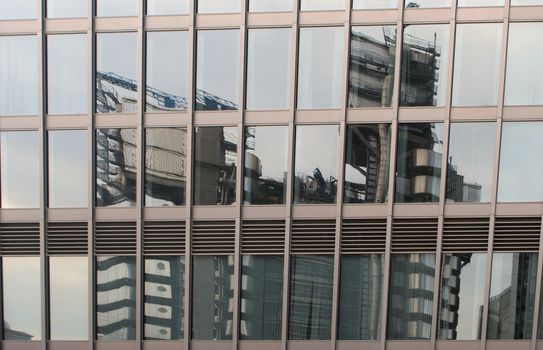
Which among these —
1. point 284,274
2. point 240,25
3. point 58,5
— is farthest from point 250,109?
point 58,5

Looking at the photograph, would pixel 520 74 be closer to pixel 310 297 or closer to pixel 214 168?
pixel 310 297

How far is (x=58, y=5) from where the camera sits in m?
13.8

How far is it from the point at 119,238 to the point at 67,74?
4.93 metres

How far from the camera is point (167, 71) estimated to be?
13.7 meters

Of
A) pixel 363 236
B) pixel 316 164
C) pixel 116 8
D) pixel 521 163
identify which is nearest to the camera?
pixel 521 163

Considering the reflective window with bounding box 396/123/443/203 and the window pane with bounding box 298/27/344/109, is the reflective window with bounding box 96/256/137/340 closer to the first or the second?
the window pane with bounding box 298/27/344/109

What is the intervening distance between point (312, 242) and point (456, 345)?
16.1ft

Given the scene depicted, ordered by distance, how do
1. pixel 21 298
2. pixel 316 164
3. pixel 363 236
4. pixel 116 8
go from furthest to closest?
pixel 21 298, pixel 116 8, pixel 316 164, pixel 363 236

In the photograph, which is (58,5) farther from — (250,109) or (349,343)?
(349,343)

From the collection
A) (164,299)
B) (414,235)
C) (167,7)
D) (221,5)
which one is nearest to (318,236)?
(414,235)

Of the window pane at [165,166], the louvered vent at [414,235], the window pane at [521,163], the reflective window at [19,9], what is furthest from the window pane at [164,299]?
the window pane at [521,163]

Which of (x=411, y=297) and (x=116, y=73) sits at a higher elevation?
(x=116, y=73)

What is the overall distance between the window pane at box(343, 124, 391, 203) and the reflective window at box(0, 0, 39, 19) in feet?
31.6

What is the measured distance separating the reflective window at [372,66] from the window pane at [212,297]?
5.85 meters
